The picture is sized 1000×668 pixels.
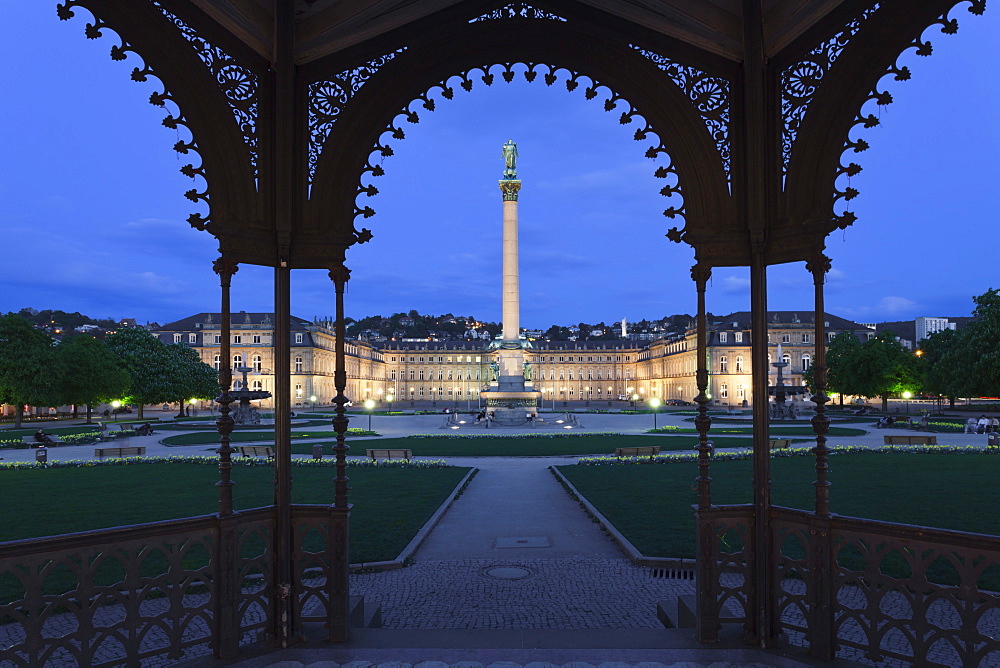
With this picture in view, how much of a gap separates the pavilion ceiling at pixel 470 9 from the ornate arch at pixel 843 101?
0.61m

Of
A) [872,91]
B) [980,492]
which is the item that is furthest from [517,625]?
[980,492]

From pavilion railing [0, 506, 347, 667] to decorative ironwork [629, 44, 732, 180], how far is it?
16.2 ft

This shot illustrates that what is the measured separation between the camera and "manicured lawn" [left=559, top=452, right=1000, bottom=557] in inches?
424

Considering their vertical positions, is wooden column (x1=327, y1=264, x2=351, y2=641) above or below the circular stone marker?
above

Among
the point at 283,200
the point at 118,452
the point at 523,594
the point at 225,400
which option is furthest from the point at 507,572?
the point at 118,452

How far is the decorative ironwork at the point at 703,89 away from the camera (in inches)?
230

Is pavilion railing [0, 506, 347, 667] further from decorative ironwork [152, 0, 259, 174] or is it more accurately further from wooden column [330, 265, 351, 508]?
decorative ironwork [152, 0, 259, 174]

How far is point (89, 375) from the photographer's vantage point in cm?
4172

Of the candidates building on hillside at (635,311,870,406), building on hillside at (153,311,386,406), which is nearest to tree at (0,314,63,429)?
building on hillside at (153,311,386,406)

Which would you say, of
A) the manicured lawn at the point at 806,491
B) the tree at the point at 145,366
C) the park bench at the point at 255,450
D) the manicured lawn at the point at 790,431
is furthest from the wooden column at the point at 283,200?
the tree at the point at 145,366

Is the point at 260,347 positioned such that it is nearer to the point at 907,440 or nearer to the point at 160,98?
the point at 907,440

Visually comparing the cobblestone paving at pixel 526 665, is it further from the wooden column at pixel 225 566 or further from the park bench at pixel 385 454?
the park bench at pixel 385 454

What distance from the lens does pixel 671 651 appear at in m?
5.01

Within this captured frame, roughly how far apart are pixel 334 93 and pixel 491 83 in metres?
1.48
